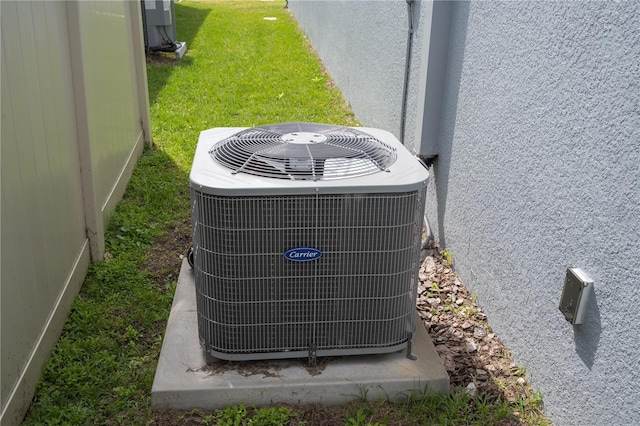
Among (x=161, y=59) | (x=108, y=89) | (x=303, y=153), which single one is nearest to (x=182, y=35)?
(x=161, y=59)

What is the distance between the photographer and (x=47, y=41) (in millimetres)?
3090

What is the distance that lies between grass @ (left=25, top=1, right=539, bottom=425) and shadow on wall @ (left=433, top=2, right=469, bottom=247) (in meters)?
1.48

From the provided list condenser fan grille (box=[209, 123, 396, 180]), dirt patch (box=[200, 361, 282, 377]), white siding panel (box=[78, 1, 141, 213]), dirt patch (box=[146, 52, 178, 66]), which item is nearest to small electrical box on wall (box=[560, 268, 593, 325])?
condenser fan grille (box=[209, 123, 396, 180])

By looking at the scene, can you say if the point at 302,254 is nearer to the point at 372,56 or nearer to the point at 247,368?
the point at 247,368

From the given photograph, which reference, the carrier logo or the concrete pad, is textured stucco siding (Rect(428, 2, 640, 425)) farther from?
the carrier logo

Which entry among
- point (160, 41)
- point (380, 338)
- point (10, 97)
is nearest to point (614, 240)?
point (380, 338)

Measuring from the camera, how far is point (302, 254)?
2.50m

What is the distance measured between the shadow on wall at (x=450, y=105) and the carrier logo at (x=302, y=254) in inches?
61.5

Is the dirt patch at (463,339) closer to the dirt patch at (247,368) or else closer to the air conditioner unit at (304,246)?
the air conditioner unit at (304,246)

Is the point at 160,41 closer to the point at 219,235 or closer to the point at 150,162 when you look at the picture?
the point at 150,162

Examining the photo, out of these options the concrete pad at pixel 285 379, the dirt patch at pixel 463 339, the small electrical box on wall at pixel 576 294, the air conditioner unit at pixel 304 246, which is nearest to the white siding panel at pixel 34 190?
the concrete pad at pixel 285 379

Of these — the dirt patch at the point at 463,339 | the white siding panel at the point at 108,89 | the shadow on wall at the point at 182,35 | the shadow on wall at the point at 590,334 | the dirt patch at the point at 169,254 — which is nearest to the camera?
the shadow on wall at the point at 590,334

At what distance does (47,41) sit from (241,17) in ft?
42.2

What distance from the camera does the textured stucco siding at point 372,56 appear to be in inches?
194
